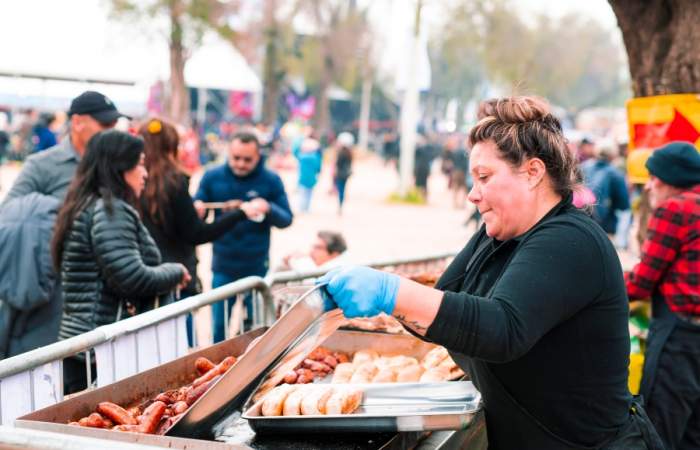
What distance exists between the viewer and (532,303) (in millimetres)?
2189

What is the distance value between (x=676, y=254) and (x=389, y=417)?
97.7 inches

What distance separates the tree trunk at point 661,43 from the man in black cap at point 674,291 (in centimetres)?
139

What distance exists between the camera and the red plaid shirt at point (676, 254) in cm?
429

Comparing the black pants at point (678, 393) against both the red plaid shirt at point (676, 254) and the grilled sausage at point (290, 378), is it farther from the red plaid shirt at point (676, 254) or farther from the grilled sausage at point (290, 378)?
the grilled sausage at point (290, 378)

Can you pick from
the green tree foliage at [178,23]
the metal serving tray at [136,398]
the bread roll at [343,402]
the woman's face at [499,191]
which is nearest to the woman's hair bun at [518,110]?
the woman's face at [499,191]

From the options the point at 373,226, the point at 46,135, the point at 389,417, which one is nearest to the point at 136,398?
the point at 389,417

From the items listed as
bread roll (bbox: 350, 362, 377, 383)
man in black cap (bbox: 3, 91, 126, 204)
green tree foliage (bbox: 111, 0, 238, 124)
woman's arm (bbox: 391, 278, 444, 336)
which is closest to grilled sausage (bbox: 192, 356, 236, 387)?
bread roll (bbox: 350, 362, 377, 383)

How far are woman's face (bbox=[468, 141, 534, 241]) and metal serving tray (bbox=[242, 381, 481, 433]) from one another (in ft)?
2.05

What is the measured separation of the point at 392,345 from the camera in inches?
157

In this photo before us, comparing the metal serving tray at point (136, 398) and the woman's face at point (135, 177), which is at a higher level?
the woman's face at point (135, 177)

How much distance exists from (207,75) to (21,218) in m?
31.6

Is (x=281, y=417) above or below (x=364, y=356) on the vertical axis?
above

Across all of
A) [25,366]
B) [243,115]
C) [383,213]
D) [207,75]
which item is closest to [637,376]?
[25,366]

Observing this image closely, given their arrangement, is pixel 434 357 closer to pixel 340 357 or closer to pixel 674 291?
pixel 340 357
